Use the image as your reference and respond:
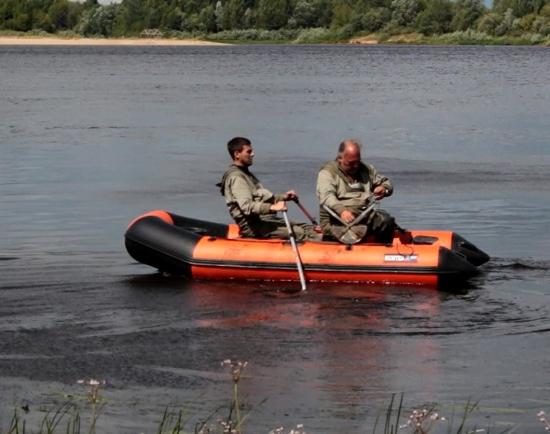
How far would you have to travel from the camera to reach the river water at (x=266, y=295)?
852 cm

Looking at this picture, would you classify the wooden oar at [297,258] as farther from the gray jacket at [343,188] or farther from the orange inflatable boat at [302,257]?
the gray jacket at [343,188]

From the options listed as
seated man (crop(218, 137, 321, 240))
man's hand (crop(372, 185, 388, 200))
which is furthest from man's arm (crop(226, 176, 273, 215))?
man's hand (crop(372, 185, 388, 200))

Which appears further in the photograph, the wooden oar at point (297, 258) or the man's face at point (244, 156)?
the man's face at point (244, 156)

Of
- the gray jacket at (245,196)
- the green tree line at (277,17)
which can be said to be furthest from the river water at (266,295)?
the green tree line at (277,17)

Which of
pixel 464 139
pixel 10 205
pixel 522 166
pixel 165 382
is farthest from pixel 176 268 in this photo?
pixel 464 139

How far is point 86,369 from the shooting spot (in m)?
9.20

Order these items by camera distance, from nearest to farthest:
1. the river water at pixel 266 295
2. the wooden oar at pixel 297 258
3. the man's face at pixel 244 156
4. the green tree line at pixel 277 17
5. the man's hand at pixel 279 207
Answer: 1. the river water at pixel 266 295
2. the man's hand at pixel 279 207
3. the wooden oar at pixel 297 258
4. the man's face at pixel 244 156
5. the green tree line at pixel 277 17

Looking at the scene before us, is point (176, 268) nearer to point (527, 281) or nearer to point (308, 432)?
point (527, 281)

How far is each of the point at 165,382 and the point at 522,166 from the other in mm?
13759

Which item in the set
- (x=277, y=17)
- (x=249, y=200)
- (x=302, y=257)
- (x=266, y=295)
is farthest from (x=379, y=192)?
(x=277, y=17)

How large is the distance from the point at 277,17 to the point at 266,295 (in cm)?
11785

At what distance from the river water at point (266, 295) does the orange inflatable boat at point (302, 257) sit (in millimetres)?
133

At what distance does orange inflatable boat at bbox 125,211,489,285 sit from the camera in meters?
11.8

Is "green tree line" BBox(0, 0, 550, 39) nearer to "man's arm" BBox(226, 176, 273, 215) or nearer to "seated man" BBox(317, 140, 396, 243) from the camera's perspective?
"seated man" BBox(317, 140, 396, 243)
